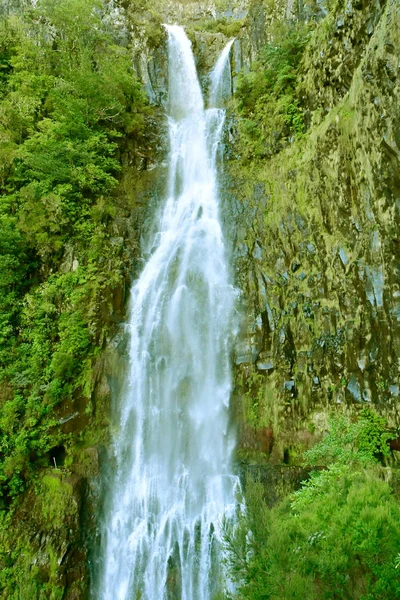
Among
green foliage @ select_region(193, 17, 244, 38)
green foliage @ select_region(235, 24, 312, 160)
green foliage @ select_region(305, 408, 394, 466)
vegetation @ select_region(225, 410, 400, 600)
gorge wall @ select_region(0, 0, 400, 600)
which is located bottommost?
vegetation @ select_region(225, 410, 400, 600)

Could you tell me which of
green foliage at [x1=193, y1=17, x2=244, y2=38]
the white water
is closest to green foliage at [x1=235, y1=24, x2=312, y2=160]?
the white water

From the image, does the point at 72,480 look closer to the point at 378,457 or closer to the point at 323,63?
the point at 378,457

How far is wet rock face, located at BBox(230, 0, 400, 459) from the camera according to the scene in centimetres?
746

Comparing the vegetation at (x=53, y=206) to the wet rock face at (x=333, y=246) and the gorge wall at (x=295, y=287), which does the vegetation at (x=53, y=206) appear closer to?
the gorge wall at (x=295, y=287)

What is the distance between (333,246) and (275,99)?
20.5 feet

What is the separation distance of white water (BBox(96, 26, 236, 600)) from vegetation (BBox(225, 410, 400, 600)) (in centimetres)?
304

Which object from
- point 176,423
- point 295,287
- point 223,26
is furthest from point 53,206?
point 223,26

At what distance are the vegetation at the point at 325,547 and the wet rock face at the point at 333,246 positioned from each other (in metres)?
2.80

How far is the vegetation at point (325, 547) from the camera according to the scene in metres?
3.83

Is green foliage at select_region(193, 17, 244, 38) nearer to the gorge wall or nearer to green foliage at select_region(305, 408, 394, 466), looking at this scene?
the gorge wall

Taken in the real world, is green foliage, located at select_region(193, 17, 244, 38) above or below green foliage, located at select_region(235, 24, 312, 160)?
above

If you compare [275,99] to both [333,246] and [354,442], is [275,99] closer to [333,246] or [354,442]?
[333,246]

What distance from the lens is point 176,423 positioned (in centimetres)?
953

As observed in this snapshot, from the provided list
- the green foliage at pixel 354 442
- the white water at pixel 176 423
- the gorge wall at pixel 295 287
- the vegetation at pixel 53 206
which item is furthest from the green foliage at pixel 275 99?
the green foliage at pixel 354 442
